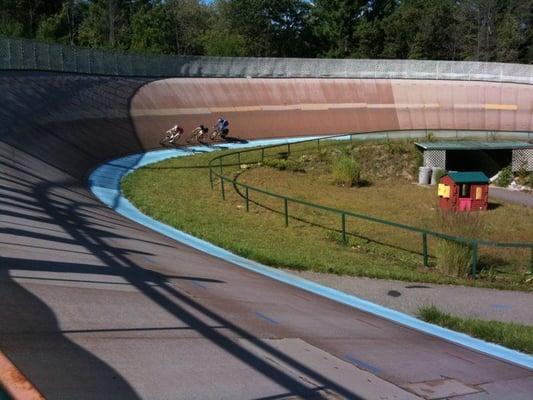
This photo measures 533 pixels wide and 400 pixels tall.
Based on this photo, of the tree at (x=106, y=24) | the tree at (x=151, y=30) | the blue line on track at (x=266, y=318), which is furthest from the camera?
the tree at (x=106, y=24)

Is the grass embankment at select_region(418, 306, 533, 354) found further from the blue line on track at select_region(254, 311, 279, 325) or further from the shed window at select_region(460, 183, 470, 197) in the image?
the shed window at select_region(460, 183, 470, 197)

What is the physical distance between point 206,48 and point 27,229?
7186 centimetres

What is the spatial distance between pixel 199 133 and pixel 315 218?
18.0 metres

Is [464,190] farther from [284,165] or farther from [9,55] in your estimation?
[9,55]

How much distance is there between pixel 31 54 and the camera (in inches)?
1237

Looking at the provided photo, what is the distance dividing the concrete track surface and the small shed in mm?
14206

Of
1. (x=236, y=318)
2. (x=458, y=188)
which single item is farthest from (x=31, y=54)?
(x=236, y=318)

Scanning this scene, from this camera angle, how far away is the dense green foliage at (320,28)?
3054 inches

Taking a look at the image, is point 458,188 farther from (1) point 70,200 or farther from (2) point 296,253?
(1) point 70,200

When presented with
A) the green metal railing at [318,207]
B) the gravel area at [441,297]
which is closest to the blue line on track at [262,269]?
the gravel area at [441,297]

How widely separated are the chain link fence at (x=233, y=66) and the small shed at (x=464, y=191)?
67.4ft

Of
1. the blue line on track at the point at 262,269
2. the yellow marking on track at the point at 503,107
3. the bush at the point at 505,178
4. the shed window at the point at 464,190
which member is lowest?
the bush at the point at 505,178

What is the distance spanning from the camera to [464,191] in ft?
78.9

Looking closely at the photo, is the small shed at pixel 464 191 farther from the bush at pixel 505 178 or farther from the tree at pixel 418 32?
the tree at pixel 418 32
